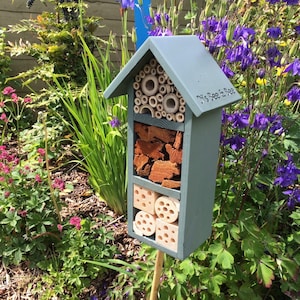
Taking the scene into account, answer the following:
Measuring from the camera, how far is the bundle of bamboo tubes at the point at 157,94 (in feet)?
3.55

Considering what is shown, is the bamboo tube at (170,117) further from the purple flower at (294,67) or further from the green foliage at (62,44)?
the green foliage at (62,44)

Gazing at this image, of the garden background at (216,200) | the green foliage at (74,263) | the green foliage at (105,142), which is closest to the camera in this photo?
the garden background at (216,200)

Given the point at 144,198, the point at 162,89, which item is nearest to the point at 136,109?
the point at 162,89

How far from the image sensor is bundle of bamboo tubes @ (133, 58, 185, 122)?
108cm

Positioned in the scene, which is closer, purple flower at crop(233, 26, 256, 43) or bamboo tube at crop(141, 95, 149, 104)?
bamboo tube at crop(141, 95, 149, 104)

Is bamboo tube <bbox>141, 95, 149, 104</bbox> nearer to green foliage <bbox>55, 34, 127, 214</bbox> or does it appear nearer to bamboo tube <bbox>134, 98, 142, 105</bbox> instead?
bamboo tube <bbox>134, 98, 142, 105</bbox>

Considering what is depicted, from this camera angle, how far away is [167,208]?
3.95 ft

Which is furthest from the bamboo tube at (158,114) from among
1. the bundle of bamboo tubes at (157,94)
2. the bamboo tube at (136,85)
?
the bamboo tube at (136,85)

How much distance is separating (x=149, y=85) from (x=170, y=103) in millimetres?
103

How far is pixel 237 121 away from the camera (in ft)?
4.87

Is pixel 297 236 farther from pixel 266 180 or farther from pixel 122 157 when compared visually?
pixel 122 157

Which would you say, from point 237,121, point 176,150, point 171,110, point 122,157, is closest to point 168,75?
point 171,110

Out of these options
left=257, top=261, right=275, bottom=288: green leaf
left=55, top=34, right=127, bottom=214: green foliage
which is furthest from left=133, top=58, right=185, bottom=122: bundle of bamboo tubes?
left=55, top=34, right=127, bottom=214: green foliage

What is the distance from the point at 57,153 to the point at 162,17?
1537mm
